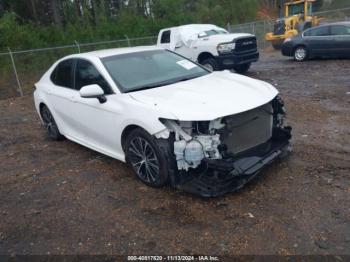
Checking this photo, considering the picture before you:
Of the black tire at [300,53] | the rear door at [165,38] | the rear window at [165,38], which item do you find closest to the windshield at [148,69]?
the rear door at [165,38]

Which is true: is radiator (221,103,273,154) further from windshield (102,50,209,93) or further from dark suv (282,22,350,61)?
dark suv (282,22,350,61)

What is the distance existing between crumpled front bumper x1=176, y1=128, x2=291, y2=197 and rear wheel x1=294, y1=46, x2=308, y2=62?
12.1 meters

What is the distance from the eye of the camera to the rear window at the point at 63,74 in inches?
225

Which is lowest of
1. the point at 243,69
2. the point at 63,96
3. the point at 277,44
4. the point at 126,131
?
the point at 277,44

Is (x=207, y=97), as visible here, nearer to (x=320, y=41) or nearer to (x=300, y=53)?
(x=320, y=41)

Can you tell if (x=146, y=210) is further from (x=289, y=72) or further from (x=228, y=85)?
(x=289, y=72)

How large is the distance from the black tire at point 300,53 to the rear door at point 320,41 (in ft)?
0.80

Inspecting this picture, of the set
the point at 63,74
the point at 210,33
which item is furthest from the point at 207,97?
the point at 210,33

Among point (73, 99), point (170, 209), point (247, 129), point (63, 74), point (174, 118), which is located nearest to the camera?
point (174, 118)

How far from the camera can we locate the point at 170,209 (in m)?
3.98

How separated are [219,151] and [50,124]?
398 centimetres

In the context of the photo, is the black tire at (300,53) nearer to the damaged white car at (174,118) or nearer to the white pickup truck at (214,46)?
the white pickup truck at (214,46)

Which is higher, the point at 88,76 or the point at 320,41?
the point at 88,76

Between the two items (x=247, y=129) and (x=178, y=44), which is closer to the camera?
(x=247, y=129)
